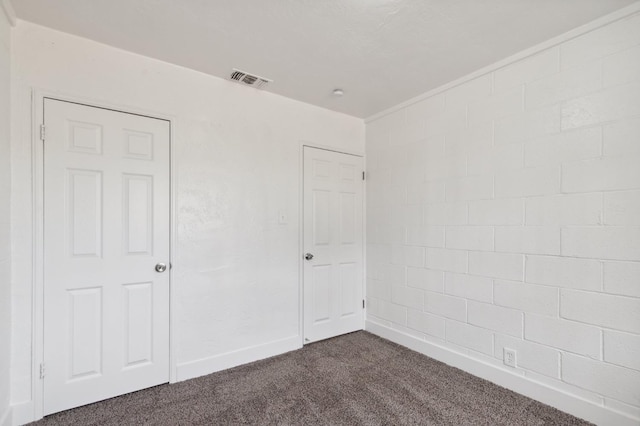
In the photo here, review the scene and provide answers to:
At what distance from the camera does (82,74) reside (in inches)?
82.4

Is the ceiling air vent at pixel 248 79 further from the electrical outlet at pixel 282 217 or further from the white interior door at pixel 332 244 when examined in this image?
the electrical outlet at pixel 282 217

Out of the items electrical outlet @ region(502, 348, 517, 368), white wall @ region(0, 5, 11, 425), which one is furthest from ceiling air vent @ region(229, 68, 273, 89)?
electrical outlet @ region(502, 348, 517, 368)

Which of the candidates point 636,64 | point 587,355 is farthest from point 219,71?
point 587,355

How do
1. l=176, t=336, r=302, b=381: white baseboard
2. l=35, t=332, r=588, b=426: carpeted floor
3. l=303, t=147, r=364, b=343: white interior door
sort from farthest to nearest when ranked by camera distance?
l=303, t=147, r=364, b=343: white interior door, l=176, t=336, r=302, b=381: white baseboard, l=35, t=332, r=588, b=426: carpeted floor

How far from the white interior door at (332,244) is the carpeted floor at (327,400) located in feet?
1.99

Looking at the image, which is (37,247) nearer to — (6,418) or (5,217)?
(5,217)

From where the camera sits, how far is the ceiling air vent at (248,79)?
8.34ft

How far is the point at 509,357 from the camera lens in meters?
2.28

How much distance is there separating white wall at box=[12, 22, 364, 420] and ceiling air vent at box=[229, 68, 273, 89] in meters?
0.08

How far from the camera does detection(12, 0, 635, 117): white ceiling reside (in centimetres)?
178

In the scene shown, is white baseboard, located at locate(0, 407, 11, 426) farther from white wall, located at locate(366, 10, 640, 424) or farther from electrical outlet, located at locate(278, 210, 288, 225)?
white wall, located at locate(366, 10, 640, 424)

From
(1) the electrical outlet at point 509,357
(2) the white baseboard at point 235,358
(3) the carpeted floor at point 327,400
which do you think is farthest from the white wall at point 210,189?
(1) the electrical outlet at point 509,357

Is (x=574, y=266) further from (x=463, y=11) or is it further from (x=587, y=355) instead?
(x=463, y=11)

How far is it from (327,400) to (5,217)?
7.82ft
